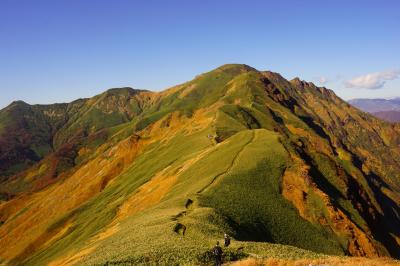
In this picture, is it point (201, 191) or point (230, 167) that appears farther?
point (230, 167)

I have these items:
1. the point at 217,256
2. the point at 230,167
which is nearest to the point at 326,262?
the point at 217,256

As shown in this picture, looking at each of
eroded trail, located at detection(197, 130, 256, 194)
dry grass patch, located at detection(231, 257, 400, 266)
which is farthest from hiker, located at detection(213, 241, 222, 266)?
eroded trail, located at detection(197, 130, 256, 194)

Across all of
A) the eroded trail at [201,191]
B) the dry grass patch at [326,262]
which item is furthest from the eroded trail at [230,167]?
the dry grass patch at [326,262]

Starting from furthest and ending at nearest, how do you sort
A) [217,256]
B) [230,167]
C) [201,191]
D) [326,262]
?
[230,167] < [201,191] < [217,256] < [326,262]

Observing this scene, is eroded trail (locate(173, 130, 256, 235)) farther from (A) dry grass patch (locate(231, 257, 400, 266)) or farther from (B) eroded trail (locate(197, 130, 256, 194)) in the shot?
(A) dry grass patch (locate(231, 257, 400, 266))

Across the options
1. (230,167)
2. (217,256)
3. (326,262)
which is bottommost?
(230,167)

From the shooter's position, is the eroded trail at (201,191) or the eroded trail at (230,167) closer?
the eroded trail at (201,191)

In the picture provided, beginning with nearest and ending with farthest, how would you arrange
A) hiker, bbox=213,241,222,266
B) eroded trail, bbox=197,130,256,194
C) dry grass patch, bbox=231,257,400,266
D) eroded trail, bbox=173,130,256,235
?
dry grass patch, bbox=231,257,400,266 < hiker, bbox=213,241,222,266 < eroded trail, bbox=173,130,256,235 < eroded trail, bbox=197,130,256,194

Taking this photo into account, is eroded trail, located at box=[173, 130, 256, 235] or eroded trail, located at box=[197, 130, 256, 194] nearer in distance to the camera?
eroded trail, located at box=[173, 130, 256, 235]

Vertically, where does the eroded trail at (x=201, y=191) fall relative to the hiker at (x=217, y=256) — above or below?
below

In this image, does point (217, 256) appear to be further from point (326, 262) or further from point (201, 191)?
point (201, 191)

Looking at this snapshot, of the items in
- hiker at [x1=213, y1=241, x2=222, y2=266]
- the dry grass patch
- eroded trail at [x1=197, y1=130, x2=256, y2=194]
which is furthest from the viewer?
eroded trail at [x1=197, y1=130, x2=256, y2=194]

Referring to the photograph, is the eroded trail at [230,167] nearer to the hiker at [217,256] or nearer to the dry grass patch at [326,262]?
the hiker at [217,256]

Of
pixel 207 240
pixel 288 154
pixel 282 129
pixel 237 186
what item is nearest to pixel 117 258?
pixel 207 240
